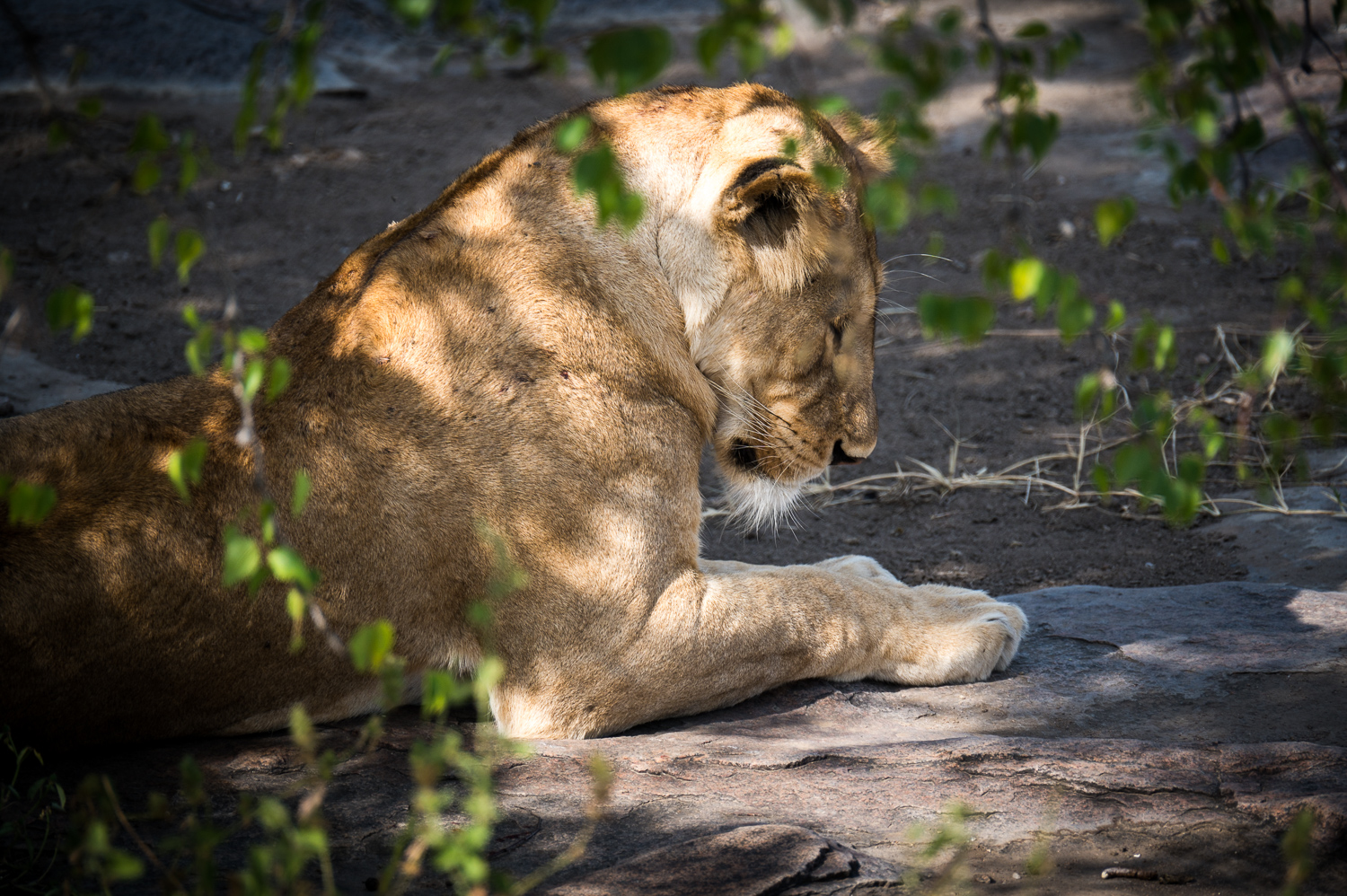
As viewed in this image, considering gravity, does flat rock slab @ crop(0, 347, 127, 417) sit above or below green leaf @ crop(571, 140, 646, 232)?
below

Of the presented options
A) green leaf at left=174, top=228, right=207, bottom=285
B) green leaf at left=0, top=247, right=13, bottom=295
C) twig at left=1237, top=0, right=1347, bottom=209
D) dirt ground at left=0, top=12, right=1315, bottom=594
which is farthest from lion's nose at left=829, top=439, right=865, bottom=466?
green leaf at left=0, top=247, right=13, bottom=295

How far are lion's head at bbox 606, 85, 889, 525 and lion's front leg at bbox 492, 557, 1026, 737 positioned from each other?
1.16 feet

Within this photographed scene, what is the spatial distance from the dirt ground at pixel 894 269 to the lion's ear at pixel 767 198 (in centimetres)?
88

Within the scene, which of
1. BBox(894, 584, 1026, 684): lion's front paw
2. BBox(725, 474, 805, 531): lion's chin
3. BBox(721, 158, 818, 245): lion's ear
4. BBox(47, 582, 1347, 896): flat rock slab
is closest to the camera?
BBox(47, 582, 1347, 896): flat rock slab

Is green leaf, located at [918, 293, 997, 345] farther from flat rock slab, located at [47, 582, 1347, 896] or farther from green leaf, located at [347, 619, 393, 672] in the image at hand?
flat rock slab, located at [47, 582, 1347, 896]

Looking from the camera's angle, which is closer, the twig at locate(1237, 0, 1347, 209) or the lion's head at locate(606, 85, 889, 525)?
the twig at locate(1237, 0, 1347, 209)

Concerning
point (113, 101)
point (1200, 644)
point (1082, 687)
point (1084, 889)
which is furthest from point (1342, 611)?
point (113, 101)

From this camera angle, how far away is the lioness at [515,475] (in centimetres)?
239

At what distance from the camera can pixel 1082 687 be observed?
2873 millimetres

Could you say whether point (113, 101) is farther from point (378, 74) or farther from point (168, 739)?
point (168, 739)

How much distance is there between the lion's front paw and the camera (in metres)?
2.93

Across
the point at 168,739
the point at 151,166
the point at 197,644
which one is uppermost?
the point at 151,166

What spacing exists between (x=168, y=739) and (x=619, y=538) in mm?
1097

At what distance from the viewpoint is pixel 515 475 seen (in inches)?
102
